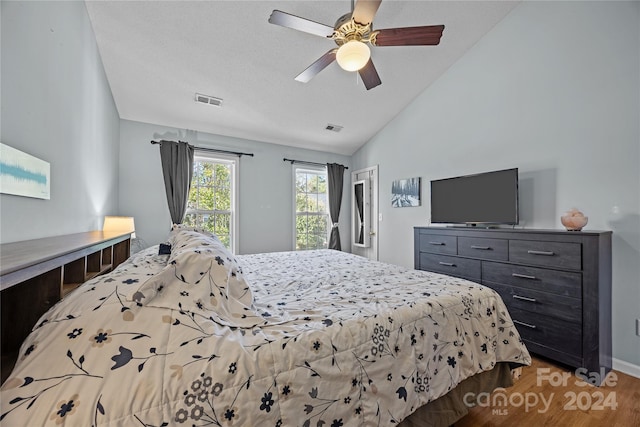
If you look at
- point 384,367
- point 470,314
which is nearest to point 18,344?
point 384,367

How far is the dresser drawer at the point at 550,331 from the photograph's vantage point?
197cm

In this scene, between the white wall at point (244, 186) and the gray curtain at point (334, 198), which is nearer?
the white wall at point (244, 186)

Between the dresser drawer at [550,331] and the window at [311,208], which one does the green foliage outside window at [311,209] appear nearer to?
the window at [311,208]

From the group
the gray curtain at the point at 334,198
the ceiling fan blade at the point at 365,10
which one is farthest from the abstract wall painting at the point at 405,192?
the ceiling fan blade at the point at 365,10

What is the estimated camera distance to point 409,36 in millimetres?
1911

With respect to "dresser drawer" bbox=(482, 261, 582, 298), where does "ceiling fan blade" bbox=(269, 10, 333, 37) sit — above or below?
above

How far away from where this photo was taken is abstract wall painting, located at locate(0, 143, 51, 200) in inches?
40.9

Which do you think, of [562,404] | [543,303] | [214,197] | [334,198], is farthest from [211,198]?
[562,404]

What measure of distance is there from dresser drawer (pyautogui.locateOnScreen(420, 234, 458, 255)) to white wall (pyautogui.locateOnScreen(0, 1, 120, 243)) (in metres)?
3.29

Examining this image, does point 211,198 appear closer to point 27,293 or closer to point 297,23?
point 297,23

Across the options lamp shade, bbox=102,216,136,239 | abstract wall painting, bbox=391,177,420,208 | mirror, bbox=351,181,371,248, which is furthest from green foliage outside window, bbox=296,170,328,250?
lamp shade, bbox=102,216,136,239

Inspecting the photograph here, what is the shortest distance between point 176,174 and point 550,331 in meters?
4.36

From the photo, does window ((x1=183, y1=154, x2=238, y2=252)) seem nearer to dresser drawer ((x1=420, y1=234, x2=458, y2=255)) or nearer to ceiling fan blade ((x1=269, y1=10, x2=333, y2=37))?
ceiling fan blade ((x1=269, y1=10, x2=333, y2=37))

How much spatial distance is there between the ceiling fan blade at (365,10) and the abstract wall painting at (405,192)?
249 cm
